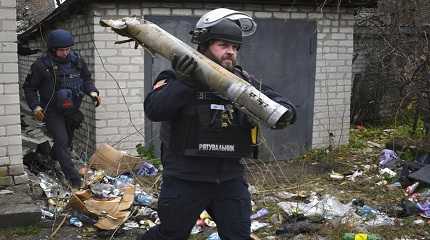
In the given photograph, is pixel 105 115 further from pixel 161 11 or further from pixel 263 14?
pixel 263 14

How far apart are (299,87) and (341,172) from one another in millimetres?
1700

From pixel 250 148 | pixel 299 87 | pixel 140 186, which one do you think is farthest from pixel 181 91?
pixel 299 87

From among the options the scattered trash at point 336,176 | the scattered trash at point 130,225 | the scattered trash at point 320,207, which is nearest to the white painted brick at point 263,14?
the scattered trash at point 336,176

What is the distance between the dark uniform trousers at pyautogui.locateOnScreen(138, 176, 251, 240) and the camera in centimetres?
266

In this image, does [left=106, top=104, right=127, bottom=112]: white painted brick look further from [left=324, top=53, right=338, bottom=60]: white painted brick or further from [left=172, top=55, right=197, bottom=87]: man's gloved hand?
[left=172, top=55, right=197, bottom=87]: man's gloved hand

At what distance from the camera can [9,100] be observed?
4605 mm

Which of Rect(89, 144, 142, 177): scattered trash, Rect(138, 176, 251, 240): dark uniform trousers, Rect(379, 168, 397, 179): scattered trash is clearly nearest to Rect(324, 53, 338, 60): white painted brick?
Rect(379, 168, 397, 179): scattered trash

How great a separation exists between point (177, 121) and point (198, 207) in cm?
50

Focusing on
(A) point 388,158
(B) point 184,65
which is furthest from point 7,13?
(A) point 388,158

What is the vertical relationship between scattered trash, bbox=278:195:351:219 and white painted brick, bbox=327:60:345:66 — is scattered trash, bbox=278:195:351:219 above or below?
below

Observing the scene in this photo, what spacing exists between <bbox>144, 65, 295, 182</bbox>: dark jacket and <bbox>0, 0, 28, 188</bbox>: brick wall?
2452 mm

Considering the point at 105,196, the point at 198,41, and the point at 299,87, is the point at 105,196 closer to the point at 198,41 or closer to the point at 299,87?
the point at 198,41

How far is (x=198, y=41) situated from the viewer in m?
2.64

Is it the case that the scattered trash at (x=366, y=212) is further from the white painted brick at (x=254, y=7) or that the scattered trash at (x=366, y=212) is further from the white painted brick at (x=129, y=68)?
the white painted brick at (x=254, y=7)
